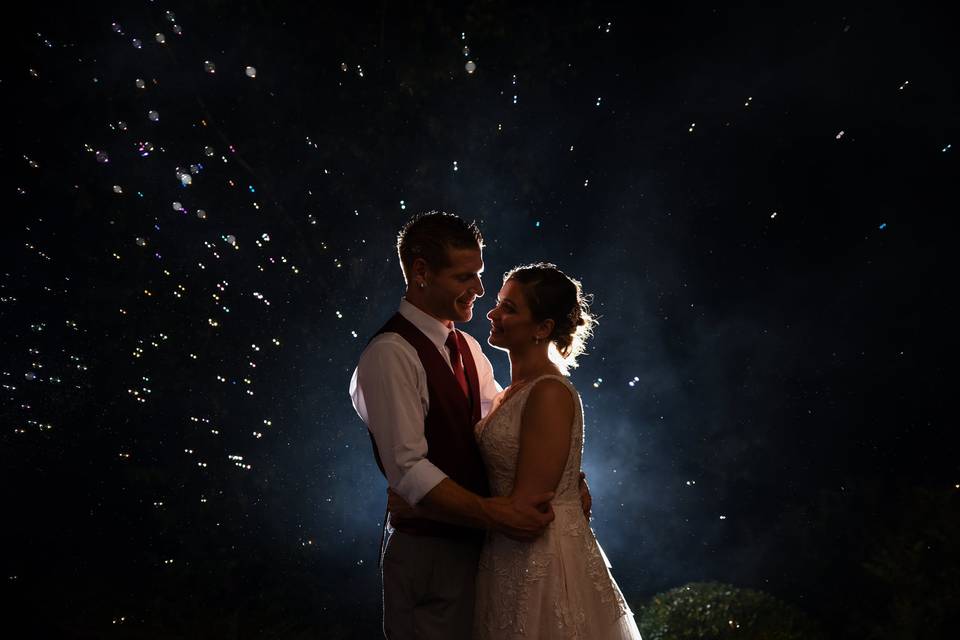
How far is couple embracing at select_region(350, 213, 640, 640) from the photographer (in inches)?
83.4

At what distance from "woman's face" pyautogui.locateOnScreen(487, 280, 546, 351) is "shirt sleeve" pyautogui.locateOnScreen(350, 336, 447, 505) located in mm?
377

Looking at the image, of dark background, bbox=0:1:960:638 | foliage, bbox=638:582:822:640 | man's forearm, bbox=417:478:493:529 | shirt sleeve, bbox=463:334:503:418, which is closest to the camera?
man's forearm, bbox=417:478:493:529

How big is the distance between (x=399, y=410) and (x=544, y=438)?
451 millimetres

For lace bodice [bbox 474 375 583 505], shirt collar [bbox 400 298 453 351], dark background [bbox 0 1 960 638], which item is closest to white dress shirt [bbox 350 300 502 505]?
shirt collar [bbox 400 298 453 351]

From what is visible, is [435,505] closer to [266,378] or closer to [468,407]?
[468,407]

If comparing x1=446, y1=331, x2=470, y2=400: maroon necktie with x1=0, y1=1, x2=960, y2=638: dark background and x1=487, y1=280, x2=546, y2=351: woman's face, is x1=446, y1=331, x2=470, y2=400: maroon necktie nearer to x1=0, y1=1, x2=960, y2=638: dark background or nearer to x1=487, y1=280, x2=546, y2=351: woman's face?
x1=487, y1=280, x2=546, y2=351: woman's face

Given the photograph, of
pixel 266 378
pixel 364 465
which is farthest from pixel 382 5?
pixel 364 465

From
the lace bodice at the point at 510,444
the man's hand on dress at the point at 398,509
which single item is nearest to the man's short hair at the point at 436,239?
the lace bodice at the point at 510,444

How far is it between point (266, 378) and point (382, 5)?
116 inches

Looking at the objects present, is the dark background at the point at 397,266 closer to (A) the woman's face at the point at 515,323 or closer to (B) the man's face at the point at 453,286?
(A) the woman's face at the point at 515,323

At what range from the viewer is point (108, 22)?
4914 millimetres

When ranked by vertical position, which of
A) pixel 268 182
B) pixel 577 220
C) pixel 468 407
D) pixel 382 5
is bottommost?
pixel 468 407

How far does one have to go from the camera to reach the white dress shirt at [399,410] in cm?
206

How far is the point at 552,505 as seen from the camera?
2.29 metres
